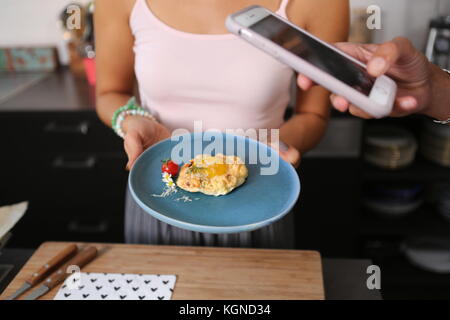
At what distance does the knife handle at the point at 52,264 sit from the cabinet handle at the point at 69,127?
29.9 inches

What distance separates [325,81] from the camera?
498 mm

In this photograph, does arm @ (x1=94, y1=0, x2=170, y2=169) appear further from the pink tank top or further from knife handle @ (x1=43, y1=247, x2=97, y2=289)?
knife handle @ (x1=43, y1=247, x2=97, y2=289)

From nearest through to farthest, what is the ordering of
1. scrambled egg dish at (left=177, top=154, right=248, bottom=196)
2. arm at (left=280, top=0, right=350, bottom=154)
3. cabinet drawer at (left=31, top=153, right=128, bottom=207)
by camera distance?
scrambled egg dish at (left=177, top=154, right=248, bottom=196), arm at (left=280, top=0, right=350, bottom=154), cabinet drawer at (left=31, top=153, right=128, bottom=207)

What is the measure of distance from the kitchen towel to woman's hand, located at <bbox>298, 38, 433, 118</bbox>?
351mm

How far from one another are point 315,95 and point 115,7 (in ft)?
1.30

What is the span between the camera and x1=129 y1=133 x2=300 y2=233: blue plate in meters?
0.53

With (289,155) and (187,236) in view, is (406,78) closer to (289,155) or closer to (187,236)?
(289,155)

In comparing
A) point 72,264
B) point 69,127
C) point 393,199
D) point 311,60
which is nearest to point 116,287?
point 72,264

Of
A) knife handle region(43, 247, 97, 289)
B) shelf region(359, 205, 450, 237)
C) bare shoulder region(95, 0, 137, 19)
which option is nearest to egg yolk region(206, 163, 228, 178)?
knife handle region(43, 247, 97, 289)

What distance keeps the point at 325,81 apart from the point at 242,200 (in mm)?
194

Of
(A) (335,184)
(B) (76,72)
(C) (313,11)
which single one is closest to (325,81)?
(C) (313,11)

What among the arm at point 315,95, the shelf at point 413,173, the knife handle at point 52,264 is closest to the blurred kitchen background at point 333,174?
the shelf at point 413,173

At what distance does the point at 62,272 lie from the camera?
65 cm

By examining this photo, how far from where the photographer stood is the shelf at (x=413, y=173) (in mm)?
1399
